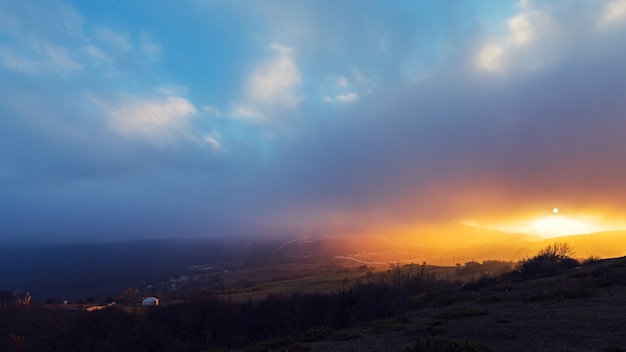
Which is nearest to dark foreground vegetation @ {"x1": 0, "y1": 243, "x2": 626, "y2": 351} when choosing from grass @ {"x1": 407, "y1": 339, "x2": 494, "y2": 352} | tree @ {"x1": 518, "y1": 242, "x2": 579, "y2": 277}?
grass @ {"x1": 407, "y1": 339, "x2": 494, "y2": 352}

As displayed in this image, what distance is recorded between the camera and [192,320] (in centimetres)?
5856

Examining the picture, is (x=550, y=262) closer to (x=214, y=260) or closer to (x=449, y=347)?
(x=449, y=347)

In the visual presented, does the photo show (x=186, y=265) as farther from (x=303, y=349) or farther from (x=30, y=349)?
(x=303, y=349)

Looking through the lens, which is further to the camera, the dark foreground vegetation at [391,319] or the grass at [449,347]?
the dark foreground vegetation at [391,319]

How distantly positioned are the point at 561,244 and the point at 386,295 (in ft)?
74.3

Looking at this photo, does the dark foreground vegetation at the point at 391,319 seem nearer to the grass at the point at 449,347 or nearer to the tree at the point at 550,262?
the grass at the point at 449,347

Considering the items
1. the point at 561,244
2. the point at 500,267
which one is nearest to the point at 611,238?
the point at 500,267

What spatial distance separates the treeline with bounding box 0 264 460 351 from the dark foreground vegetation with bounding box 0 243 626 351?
0.16 metres

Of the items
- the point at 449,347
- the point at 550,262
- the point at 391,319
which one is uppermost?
the point at 550,262

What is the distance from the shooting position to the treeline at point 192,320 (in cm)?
4447

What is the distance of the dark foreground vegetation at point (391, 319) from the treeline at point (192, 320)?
0.16 m

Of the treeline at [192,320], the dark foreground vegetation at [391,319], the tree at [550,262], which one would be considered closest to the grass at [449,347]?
the dark foreground vegetation at [391,319]

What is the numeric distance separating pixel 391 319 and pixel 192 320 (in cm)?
4269

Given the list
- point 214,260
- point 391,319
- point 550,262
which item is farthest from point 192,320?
point 214,260
